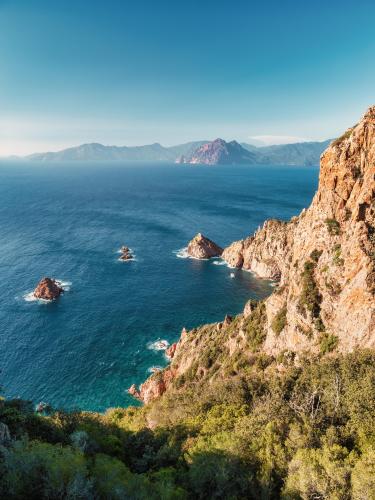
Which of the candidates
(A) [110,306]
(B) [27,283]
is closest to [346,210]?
(A) [110,306]

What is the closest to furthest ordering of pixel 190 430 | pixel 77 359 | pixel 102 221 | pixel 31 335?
1. pixel 190 430
2. pixel 77 359
3. pixel 31 335
4. pixel 102 221

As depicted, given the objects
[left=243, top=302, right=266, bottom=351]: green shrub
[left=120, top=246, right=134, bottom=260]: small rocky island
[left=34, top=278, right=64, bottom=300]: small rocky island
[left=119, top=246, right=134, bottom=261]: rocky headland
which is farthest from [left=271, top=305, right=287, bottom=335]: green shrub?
[left=120, top=246, right=134, bottom=260]: small rocky island

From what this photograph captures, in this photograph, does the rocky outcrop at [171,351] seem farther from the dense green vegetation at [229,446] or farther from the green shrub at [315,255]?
the green shrub at [315,255]

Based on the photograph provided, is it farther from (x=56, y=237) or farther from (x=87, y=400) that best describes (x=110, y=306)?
(x=56, y=237)

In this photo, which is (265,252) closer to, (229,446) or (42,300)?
(42,300)

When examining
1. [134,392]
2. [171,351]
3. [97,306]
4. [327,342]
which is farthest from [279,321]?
[97,306]

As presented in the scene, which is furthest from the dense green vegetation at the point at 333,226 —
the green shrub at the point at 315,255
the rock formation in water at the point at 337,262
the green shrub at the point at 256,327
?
the green shrub at the point at 256,327
